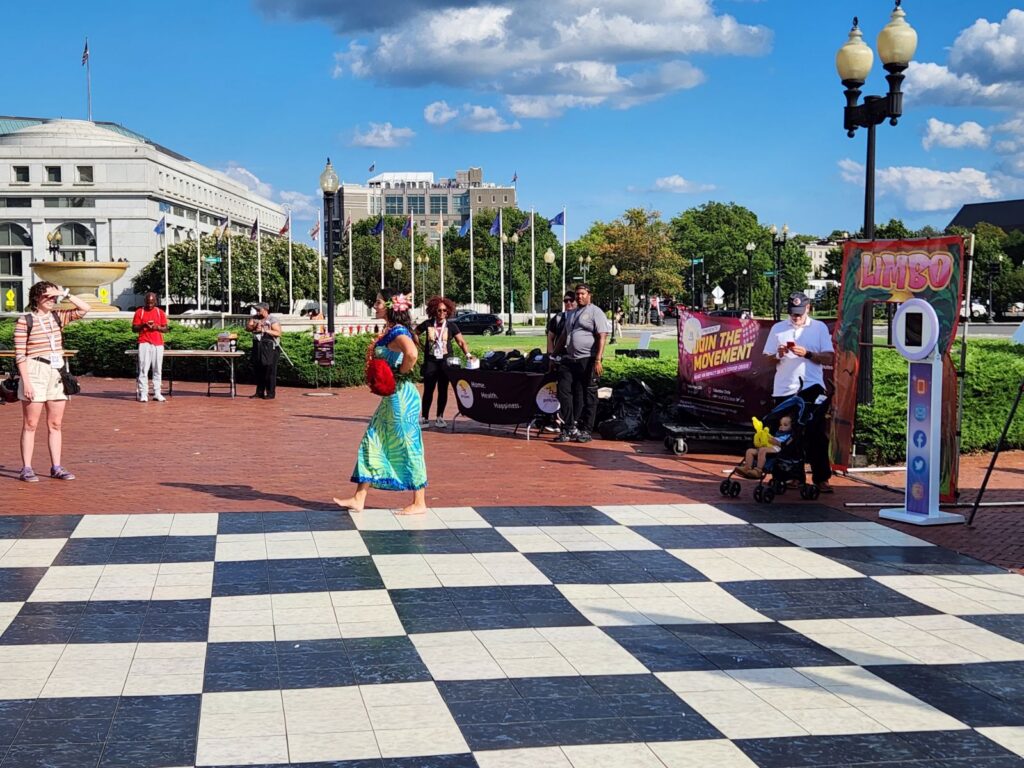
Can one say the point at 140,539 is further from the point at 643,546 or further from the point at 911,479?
the point at 911,479

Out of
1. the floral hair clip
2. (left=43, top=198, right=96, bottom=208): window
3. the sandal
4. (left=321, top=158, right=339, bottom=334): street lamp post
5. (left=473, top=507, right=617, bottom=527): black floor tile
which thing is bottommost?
(left=473, top=507, right=617, bottom=527): black floor tile

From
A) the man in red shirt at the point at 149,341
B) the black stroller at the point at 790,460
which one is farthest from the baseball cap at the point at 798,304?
the man in red shirt at the point at 149,341

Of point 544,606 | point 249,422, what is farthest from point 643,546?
point 249,422

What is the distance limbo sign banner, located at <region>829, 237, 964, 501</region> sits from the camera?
32.0ft

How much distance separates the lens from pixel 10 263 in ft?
355

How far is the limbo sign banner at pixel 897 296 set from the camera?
9.76 metres

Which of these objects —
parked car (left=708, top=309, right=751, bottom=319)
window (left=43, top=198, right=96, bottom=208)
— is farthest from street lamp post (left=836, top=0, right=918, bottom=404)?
window (left=43, top=198, right=96, bottom=208)

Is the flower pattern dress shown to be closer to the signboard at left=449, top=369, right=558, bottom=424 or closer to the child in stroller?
the child in stroller

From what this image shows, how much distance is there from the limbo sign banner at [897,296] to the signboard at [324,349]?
11.7m

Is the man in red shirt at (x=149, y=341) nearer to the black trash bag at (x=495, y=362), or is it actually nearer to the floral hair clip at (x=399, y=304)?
the black trash bag at (x=495, y=362)

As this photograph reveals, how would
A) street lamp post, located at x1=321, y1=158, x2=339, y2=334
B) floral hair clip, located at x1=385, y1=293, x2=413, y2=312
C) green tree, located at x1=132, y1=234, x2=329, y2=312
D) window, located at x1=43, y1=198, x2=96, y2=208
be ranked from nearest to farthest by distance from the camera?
floral hair clip, located at x1=385, y1=293, x2=413, y2=312, street lamp post, located at x1=321, y1=158, x2=339, y2=334, green tree, located at x1=132, y1=234, x2=329, y2=312, window, located at x1=43, y1=198, x2=96, y2=208

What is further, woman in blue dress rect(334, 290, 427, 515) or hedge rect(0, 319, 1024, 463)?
hedge rect(0, 319, 1024, 463)

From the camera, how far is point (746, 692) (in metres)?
5.33

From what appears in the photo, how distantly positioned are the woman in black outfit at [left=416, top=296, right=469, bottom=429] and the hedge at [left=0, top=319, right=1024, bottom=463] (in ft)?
7.13
